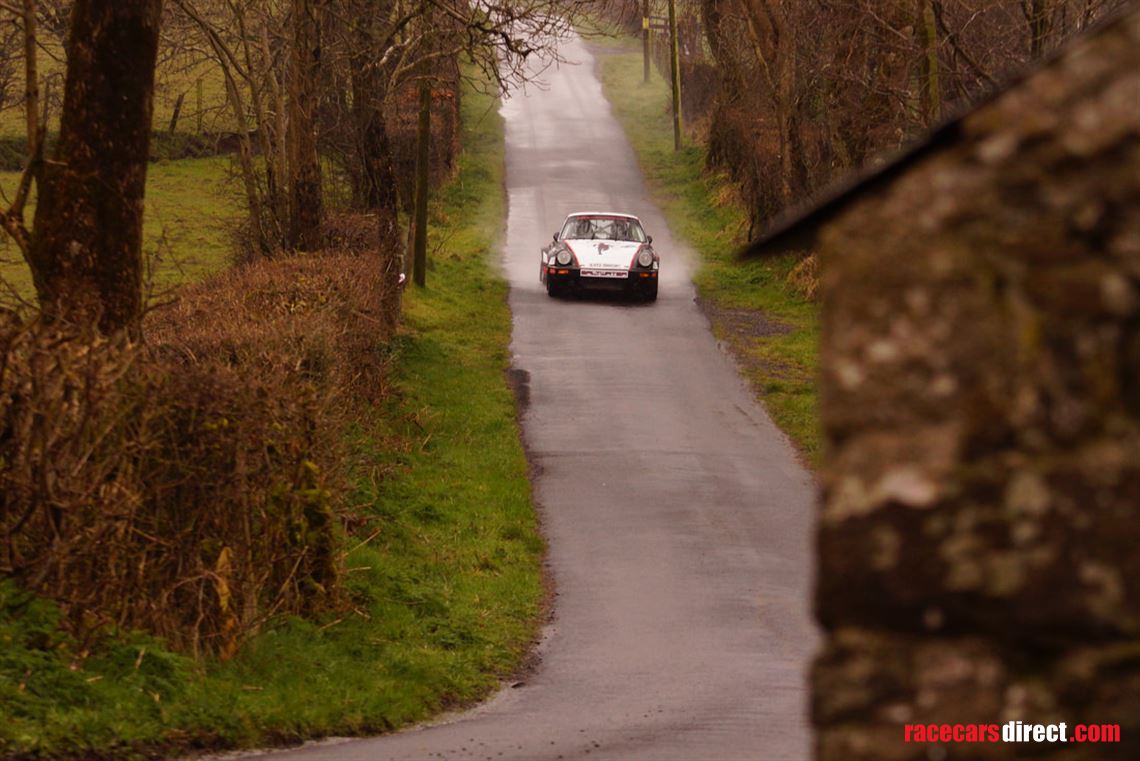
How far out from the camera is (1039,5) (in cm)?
1962

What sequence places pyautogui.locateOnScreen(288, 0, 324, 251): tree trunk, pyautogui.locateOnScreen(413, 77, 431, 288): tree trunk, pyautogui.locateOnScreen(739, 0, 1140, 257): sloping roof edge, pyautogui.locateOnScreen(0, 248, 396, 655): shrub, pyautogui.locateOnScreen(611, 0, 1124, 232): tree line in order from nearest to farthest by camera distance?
pyautogui.locateOnScreen(739, 0, 1140, 257): sloping roof edge < pyautogui.locateOnScreen(0, 248, 396, 655): shrub < pyautogui.locateOnScreen(288, 0, 324, 251): tree trunk < pyautogui.locateOnScreen(611, 0, 1124, 232): tree line < pyautogui.locateOnScreen(413, 77, 431, 288): tree trunk

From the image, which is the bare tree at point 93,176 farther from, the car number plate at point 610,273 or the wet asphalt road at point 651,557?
the car number plate at point 610,273

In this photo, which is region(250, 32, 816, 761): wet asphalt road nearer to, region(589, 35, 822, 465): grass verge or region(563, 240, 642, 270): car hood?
region(589, 35, 822, 465): grass verge

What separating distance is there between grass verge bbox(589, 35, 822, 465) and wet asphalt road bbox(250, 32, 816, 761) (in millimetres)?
474

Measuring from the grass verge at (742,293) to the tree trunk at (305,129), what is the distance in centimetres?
604

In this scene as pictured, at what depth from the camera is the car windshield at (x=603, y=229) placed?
31656mm

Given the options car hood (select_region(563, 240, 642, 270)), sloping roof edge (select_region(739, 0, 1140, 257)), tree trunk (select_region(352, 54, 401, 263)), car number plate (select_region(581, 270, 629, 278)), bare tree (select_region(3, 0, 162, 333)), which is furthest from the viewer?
car hood (select_region(563, 240, 642, 270))

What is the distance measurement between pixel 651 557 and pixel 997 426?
13.4m

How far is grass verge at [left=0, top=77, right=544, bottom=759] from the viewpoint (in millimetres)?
8648

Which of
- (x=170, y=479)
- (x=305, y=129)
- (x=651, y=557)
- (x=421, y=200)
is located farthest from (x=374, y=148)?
(x=170, y=479)

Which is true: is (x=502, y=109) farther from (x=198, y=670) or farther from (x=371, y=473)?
(x=198, y=670)

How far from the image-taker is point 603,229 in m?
31.9

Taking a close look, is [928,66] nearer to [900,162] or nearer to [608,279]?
[608,279]

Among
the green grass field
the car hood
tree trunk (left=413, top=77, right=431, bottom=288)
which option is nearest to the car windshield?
the car hood
